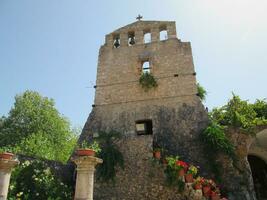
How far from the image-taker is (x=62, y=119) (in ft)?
82.7

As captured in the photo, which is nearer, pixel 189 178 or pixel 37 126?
pixel 189 178

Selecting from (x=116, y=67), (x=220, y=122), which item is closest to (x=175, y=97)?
(x=220, y=122)

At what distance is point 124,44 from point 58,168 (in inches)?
Result: 319

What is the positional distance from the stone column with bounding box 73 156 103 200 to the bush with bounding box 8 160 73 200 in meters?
3.77

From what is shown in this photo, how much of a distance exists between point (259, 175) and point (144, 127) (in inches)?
306

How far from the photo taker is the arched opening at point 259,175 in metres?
14.3

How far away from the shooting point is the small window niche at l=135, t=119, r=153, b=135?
12.7 m

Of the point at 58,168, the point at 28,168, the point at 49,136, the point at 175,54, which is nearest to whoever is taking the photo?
the point at 28,168

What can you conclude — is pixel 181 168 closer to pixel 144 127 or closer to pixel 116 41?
pixel 144 127

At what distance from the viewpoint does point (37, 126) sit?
22.9 meters

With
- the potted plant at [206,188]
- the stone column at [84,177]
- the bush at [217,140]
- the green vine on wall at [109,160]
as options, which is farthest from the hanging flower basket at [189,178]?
the stone column at [84,177]

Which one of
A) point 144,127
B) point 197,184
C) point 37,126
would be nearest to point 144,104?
point 144,127

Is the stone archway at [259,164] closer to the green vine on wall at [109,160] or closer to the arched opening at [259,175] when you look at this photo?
the arched opening at [259,175]

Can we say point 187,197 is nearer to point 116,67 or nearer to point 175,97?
point 175,97
